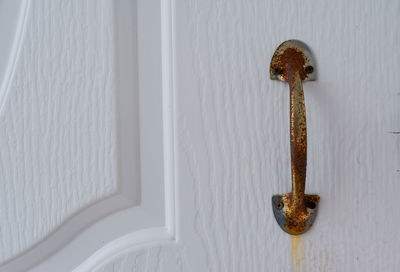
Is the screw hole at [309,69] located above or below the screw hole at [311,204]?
above

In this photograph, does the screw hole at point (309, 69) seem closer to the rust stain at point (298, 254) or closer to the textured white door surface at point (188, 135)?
the textured white door surface at point (188, 135)

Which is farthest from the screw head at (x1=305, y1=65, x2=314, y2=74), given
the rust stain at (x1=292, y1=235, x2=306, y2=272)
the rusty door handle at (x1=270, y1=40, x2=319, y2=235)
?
the rust stain at (x1=292, y1=235, x2=306, y2=272)

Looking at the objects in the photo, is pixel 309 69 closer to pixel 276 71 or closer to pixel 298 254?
pixel 276 71

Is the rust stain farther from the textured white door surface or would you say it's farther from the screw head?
the screw head

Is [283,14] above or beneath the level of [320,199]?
above

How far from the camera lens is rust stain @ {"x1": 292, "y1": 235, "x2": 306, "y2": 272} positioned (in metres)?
0.25

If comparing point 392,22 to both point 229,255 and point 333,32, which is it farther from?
point 229,255

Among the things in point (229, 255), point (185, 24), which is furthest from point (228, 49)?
point (229, 255)

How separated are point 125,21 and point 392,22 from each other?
192 mm

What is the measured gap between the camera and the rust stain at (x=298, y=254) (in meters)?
0.25

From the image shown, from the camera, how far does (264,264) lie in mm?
242

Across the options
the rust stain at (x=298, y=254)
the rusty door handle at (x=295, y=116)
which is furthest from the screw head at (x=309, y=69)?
the rust stain at (x=298, y=254)

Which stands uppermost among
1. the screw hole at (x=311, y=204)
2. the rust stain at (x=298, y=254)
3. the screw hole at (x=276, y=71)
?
the screw hole at (x=276, y=71)

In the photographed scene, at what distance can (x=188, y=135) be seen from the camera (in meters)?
0.24
